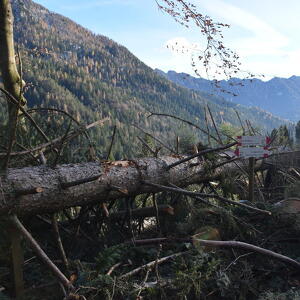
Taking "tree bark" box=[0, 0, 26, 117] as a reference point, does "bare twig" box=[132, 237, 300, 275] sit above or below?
below

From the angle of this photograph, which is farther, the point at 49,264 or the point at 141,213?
the point at 141,213

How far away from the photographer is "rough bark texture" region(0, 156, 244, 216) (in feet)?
10.6

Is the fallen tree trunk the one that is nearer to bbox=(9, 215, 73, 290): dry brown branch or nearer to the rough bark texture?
the rough bark texture

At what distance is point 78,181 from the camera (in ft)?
11.1

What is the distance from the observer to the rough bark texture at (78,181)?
324 centimetres

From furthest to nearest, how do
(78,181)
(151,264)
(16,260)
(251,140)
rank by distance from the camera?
(251,140) < (151,264) < (78,181) < (16,260)

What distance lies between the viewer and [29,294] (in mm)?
3262

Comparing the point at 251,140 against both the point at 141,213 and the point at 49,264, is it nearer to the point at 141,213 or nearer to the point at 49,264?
the point at 141,213

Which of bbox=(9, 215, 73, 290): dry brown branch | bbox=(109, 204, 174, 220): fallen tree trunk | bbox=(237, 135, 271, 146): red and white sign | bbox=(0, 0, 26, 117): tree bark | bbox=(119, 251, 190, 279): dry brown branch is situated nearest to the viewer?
bbox=(9, 215, 73, 290): dry brown branch

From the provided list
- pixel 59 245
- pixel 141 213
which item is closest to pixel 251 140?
pixel 141 213

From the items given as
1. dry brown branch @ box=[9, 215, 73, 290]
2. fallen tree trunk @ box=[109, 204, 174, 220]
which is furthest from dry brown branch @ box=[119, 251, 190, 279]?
fallen tree trunk @ box=[109, 204, 174, 220]

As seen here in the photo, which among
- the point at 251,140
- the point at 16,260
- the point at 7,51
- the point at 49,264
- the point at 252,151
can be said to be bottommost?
the point at 16,260

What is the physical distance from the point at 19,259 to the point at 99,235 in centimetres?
147

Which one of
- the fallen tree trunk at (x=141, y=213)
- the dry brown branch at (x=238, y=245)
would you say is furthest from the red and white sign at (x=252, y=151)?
the dry brown branch at (x=238, y=245)
